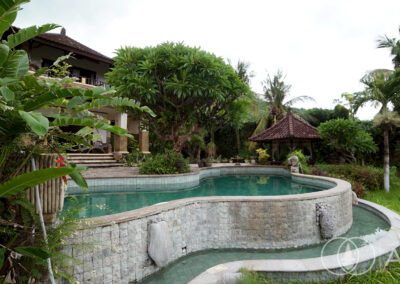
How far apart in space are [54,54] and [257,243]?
19.1 metres

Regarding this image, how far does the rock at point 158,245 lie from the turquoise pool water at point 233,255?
0.82ft

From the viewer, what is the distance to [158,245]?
3.77 m

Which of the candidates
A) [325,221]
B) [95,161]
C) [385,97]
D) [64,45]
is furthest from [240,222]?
[64,45]

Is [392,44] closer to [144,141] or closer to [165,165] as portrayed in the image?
[165,165]

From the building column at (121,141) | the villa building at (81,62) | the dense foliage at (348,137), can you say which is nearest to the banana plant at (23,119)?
the villa building at (81,62)

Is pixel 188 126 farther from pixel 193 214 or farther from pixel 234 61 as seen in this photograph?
pixel 234 61

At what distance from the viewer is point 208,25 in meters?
9.70

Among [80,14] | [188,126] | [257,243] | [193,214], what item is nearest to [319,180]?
[257,243]

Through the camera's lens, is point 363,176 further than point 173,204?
Yes

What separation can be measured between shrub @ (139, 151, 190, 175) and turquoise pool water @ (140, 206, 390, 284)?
5.95 meters

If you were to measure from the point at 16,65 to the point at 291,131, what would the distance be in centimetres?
1445

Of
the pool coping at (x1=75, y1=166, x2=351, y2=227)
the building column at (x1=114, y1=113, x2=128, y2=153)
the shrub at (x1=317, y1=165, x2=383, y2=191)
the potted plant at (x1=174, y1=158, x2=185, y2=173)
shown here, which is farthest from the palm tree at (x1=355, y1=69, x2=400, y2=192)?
the building column at (x1=114, y1=113, x2=128, y2=153)
